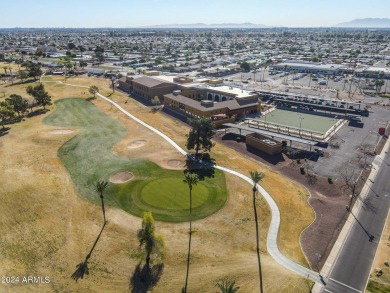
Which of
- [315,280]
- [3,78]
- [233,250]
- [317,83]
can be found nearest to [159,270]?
[233,250]

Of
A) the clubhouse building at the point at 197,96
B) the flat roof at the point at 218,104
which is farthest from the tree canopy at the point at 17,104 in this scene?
the flat roof at the point at 218,104

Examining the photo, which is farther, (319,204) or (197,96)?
(197,96)

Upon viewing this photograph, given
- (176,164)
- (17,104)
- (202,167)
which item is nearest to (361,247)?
(202,167)

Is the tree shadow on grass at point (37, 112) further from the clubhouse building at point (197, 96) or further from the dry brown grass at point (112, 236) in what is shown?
the clubhouse building at point (197, 96)

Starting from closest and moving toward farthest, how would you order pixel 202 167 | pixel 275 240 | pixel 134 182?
1. pixel 275 240
2. pixel 134 182
3. pixel 202 167

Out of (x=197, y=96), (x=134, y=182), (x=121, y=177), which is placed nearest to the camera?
(x=134, y=182)

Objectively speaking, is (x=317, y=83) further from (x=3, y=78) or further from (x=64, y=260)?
(x=3, y=78)

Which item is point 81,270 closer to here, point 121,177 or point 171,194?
point 171,194
